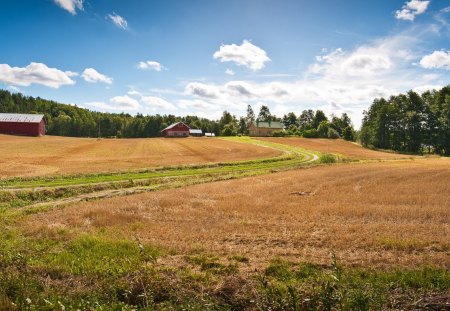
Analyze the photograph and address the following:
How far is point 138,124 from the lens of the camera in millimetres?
180000

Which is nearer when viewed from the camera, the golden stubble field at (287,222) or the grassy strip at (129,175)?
the golden stubble field at (287,222)

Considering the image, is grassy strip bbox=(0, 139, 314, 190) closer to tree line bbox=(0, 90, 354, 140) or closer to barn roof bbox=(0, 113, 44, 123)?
barn roof bbox=(0, 113, 44, 123)

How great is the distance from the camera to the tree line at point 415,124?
96.2 m

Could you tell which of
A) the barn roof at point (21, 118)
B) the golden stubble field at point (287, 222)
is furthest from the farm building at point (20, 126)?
the golden stubble field at point (287, 222)

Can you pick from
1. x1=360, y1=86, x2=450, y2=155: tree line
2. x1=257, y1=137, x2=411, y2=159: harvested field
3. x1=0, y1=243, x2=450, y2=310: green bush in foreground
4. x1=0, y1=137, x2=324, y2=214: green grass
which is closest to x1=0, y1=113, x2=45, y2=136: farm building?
x1=257, y1=137, x2=411, y2=159: harvested field

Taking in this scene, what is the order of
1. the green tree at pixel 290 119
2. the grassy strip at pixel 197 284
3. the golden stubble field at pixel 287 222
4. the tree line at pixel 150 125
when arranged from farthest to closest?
the green tree at pixel 290 119 < the tree line at pixel 150 125 < the golden stubble field at pixel 287 222 < the grassy strip at pixel 197 284

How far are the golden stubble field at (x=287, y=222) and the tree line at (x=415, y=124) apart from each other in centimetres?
7473

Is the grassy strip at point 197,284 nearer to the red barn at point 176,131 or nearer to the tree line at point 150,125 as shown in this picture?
the red barn at point 176,131

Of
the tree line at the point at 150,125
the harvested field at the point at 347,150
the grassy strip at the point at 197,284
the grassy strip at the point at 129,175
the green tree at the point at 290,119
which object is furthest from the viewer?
the green tree at the point at 290,119

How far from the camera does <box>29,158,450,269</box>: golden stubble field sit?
14.2m

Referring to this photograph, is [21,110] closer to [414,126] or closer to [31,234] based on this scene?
[414,126]

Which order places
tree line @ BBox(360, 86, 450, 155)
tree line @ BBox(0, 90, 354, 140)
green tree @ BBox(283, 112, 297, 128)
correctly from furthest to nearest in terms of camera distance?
green tree @ BBox(283, 112, 297, 128)
tree line @ BBox(0, 90, 354, 140)
tree line @ BBox(360, 86, 450, 155)

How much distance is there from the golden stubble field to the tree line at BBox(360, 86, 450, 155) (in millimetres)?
74730

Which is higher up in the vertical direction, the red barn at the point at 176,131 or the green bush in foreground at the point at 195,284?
the red barn at the point at 176,131
